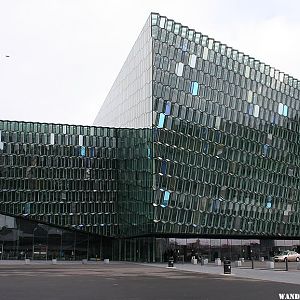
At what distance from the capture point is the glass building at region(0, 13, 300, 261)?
61844mm

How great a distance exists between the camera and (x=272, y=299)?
1733 centimetres

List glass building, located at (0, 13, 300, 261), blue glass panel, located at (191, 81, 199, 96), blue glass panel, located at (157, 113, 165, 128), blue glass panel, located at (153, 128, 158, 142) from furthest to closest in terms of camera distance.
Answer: blue glass panel, located at (191, 81, 199, 96)
glass building, located at (0, 13, 300, 261)
blue glass panel, located at (157, 113, 165, 128)
blue glass panel, located at (153, 128, 158, 142)

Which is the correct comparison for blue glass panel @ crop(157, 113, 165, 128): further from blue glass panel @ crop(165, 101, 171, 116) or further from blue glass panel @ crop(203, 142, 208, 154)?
blue glass panel @ crop(203, 142, 208, 154)

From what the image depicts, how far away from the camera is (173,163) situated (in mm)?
61156

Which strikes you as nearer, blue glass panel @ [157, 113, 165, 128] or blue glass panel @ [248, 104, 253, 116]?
blue glass panel @ [157, 113, 165, 128]

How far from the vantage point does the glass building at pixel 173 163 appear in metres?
61.8

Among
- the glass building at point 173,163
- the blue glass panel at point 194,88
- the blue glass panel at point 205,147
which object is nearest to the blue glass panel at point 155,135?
the glass building at point 173,163

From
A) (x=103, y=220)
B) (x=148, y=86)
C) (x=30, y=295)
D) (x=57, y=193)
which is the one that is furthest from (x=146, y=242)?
(x=30, y=295)

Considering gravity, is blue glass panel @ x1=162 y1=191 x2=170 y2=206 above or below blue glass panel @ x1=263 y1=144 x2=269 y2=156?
below

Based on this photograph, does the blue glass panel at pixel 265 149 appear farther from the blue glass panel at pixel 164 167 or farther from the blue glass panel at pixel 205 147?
the blue glass panel at pixel 164 167

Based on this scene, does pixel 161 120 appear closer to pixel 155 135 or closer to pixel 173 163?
pixel 155 135

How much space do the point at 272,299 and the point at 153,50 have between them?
47292mm

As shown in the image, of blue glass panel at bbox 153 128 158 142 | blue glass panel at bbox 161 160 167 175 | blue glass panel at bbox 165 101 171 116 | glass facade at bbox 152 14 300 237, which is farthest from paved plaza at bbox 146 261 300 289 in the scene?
blue glass panel at bbox 165 101 171 116

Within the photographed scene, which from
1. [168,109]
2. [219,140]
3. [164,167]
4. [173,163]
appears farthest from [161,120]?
[219,140]
